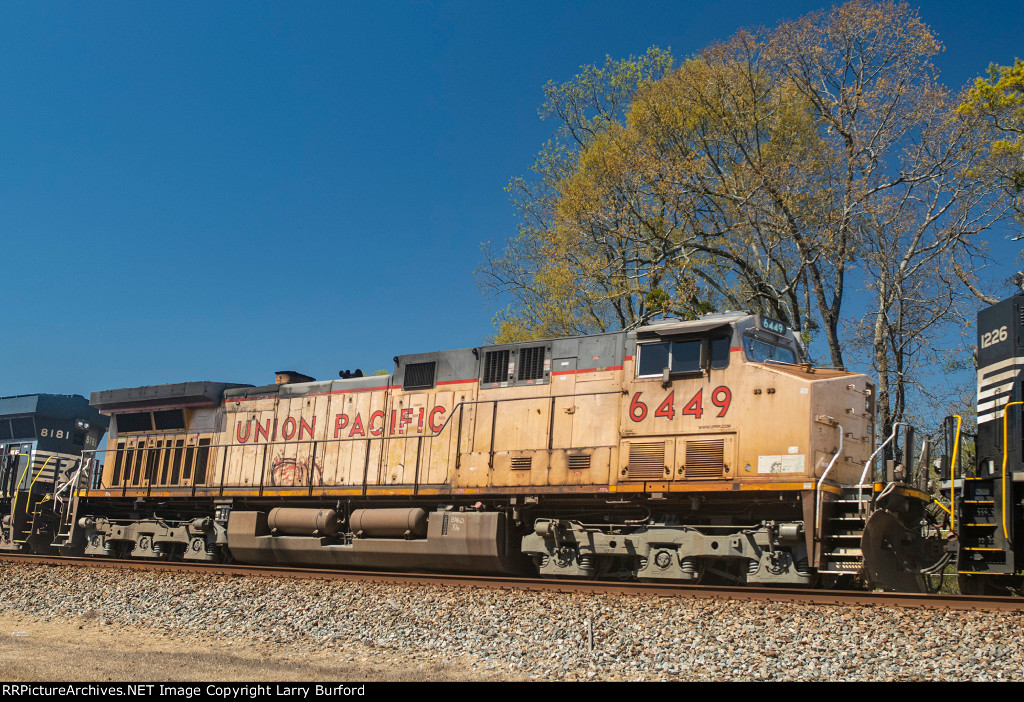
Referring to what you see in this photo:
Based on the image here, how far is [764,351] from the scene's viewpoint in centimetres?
1125

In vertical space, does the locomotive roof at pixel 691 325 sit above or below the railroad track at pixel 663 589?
above

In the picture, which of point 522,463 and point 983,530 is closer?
point 983,530

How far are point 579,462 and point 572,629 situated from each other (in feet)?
11.7

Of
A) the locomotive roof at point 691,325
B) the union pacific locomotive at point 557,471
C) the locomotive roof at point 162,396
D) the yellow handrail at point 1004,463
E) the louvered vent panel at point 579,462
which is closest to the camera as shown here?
the yellow handrail at point 1004,463

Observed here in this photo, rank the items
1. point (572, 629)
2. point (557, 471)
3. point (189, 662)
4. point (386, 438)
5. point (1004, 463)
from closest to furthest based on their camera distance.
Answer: point (189, 662) → point (572, 629) → point (1004, 463) → point (557, 471) → point (386, 438)

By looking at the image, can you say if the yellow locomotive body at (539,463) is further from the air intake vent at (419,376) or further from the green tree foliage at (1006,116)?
the green tree foliage at (1006,116)

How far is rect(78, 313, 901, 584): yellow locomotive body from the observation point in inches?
416

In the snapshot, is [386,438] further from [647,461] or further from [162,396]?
[162,396]

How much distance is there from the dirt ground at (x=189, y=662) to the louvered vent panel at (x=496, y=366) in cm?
521

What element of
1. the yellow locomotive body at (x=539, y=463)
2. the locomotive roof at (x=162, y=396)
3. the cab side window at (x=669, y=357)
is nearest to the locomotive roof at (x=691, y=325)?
the yellow locomotive body at (x=539, y=463)

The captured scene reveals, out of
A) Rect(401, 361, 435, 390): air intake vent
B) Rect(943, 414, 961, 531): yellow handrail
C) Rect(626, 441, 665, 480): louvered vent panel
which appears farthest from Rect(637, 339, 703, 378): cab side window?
Rect(401, 361, 435, 390): air intake vent

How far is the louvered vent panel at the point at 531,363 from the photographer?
12.7 m
